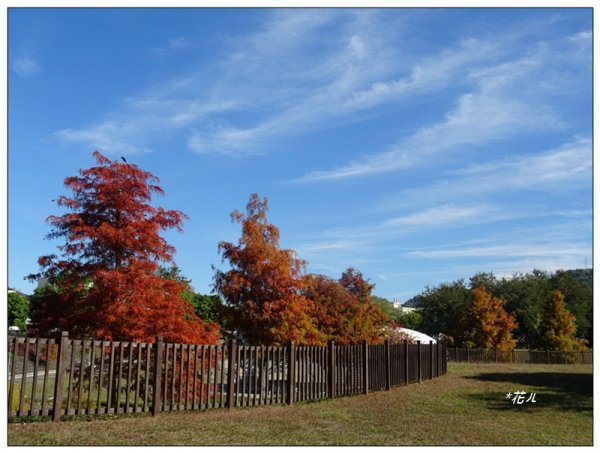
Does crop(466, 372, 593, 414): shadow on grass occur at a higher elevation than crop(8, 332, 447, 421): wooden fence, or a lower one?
lower

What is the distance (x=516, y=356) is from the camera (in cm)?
4234

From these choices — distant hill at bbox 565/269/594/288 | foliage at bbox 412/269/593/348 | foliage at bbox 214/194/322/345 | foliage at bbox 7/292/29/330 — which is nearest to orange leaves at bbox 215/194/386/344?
foliage at bbox 214/194/322/345

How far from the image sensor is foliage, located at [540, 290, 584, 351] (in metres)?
45.4

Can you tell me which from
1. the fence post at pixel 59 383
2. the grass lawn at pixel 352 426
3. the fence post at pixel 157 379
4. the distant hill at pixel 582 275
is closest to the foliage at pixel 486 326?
the distant hill at pixel 582 275

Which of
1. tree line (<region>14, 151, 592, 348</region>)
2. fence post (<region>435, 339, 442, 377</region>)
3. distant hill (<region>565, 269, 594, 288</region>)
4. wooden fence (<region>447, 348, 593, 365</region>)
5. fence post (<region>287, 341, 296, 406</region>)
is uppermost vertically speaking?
distant hill (<region>565, 269, 594, 288</region>)

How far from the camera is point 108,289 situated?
11492 millimetres

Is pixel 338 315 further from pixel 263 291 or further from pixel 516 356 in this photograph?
pixel 516 356

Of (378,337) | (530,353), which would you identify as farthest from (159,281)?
(530,353)

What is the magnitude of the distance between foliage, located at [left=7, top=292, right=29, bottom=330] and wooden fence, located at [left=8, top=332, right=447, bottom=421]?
3830cm

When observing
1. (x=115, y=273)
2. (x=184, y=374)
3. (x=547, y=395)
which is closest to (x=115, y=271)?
(x=115, y=273)

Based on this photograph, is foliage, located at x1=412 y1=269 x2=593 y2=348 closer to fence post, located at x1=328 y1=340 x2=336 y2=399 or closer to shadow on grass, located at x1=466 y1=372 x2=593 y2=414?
shadow on grass, located at x1=466 y1=372 x2=593 y2=414

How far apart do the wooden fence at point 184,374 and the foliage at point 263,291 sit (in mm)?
2446

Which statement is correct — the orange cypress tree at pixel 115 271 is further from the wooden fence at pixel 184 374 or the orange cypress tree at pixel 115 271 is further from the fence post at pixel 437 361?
the fence post at pixel 437 361
